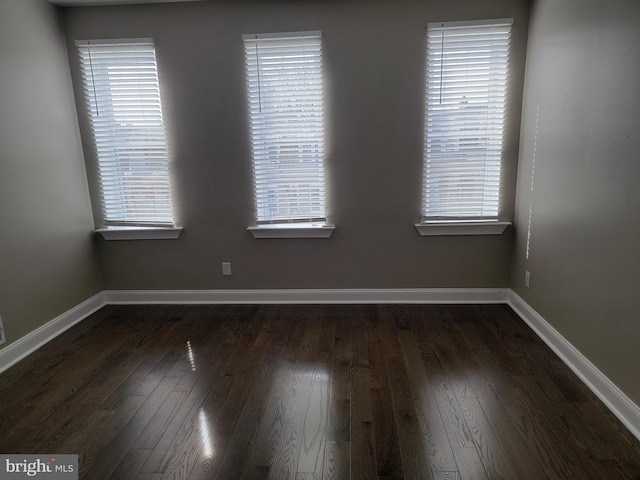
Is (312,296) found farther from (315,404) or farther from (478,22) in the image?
(478,22)

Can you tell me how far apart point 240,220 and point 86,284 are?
1458mm

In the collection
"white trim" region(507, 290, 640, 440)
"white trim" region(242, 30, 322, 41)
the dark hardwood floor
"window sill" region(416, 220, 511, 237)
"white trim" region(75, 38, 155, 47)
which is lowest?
the dark hardwood floor

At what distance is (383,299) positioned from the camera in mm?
3461

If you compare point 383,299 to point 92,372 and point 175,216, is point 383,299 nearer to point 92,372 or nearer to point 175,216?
point 175,216

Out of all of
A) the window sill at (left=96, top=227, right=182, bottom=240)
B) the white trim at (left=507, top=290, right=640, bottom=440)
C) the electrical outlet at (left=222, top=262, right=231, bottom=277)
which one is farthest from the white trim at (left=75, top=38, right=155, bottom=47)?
the white trim at (left=507, top=290, right=640, bottom=440)

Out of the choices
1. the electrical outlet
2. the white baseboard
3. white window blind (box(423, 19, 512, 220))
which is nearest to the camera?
the white baseboard

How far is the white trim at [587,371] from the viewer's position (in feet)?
6.14

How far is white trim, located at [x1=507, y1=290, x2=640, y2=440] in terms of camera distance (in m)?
1.87

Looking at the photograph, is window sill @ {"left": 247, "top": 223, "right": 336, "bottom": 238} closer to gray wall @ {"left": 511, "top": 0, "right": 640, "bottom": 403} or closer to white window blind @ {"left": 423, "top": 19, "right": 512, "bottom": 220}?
white window blind @ {"left": 423, "top": 19, "right": 512, "bottom": 220}

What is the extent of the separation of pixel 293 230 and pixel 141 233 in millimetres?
1351

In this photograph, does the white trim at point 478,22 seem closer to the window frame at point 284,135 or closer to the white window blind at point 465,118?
the white window blind at point 465,118

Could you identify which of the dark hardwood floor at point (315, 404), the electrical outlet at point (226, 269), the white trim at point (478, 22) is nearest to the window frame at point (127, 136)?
the electrical outlet at point (226, 269)

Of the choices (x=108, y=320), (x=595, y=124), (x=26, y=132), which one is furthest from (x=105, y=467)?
(x=595, y=124)

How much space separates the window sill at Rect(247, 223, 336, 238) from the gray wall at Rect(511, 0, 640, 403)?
5.26 ft
